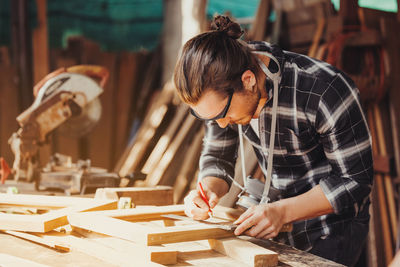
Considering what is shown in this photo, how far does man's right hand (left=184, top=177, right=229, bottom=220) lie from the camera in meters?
1.86

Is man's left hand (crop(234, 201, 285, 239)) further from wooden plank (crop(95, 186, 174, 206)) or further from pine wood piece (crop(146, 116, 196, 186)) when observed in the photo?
pine wood piece (crop(146, 116, 196, 186))

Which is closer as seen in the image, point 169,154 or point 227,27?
point 227,27

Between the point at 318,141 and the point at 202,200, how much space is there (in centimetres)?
57

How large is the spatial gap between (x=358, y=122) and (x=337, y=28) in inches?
104

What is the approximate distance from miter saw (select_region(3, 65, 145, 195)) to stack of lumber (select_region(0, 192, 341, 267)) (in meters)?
0.87

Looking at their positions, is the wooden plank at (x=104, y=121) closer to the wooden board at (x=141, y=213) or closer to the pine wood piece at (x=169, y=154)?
Result: the pine wood piece at (x=169, y=154)

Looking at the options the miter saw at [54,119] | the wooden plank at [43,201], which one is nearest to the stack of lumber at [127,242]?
the wooden plank at [43,201]

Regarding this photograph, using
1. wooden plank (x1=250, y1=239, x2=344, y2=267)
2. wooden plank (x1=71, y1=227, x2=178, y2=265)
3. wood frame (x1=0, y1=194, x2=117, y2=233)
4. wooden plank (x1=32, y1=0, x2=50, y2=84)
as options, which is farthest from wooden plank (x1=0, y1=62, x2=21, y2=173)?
wooden plank (x1=250, y1=239, x2=344, y2=267)

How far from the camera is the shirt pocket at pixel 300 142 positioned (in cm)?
198

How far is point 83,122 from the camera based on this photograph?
3.02 m

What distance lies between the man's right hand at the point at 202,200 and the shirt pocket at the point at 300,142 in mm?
384

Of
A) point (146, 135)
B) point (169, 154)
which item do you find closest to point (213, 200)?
point (169, 154)

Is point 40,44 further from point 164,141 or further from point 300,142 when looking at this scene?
point 300,142

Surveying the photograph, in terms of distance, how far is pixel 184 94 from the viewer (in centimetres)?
179
